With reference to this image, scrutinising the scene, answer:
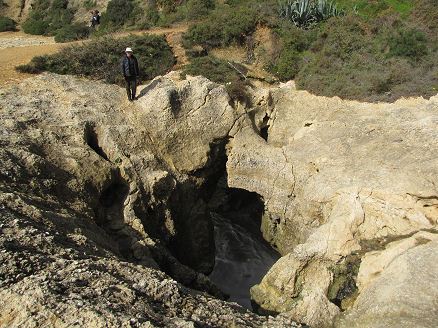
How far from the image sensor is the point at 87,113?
25.5ft

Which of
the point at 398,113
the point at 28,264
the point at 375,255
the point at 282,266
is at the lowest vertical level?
the point at 282,266

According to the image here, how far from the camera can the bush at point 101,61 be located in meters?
11.3

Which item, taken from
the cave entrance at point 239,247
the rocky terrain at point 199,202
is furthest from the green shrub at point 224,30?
the cave entrance at point 239,247

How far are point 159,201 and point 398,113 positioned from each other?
607cm

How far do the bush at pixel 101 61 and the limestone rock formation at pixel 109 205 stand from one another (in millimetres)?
2325

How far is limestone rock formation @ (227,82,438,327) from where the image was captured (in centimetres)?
585

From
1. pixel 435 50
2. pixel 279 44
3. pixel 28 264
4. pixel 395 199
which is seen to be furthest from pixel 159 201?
pixel 435 50

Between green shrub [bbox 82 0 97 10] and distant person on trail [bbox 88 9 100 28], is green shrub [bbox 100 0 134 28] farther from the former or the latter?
green shrub [bbox 82 0 97 10]

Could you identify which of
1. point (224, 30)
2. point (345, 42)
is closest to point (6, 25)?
point (224, 30)

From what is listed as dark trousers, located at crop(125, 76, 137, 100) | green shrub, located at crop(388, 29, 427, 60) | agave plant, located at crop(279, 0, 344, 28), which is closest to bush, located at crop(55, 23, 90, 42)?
agave plant, located at crop(279, 0, 344, 28)

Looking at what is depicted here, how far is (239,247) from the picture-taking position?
10773 millimetres

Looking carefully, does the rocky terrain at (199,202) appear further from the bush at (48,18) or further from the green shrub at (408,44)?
the bush at (48,18)

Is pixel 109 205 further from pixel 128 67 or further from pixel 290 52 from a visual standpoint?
pixel 290 52

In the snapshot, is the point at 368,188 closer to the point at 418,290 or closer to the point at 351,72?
the point at 418,290
